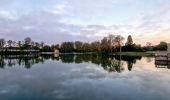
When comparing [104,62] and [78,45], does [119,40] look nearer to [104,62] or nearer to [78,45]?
[78,45]

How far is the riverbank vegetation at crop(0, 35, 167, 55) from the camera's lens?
10094cm

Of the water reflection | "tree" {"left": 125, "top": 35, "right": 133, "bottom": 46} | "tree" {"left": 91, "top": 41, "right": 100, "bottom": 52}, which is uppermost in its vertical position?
"tree" {"left": 125, "top": 35, "right": 133, "bottom": 46}

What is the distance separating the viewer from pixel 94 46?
12694cm

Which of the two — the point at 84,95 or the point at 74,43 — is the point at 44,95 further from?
Answer: the point at 74,43

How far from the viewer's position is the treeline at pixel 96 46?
101250mm

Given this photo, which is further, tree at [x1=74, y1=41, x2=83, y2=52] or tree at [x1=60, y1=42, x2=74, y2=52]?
tree at [x1=74, y1=41, x2=83, y2=52]

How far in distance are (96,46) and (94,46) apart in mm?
3784

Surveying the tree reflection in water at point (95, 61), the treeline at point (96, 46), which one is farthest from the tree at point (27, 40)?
the tree reflection in water at point (95, 61)

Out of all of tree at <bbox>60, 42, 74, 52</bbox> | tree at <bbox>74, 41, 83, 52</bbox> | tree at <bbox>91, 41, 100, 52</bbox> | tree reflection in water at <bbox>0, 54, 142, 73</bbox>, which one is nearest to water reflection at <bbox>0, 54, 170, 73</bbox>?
tree reflection in water at <bbox>0, 54, 142, 73</bbox>

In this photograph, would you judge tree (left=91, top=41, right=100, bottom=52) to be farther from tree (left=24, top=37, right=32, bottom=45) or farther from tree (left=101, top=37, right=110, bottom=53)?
tree (left=24, top=37, right=32, bottom=45)

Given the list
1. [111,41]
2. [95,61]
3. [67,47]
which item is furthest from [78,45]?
[95,61]

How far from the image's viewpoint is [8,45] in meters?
118

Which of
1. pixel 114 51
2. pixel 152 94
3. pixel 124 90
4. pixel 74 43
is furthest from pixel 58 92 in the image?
pixel 74 43

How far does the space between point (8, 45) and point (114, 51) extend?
165 feet
